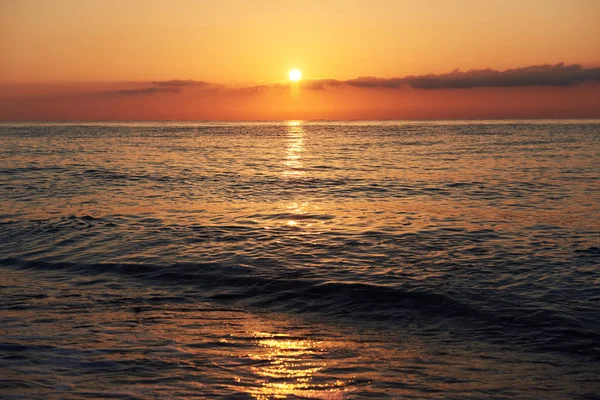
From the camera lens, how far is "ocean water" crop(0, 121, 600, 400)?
7.50 meters

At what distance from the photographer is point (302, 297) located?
11.8 meters

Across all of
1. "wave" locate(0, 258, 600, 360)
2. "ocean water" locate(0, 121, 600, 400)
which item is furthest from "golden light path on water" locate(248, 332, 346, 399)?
"wave" locate(0, 258, 600, 360)

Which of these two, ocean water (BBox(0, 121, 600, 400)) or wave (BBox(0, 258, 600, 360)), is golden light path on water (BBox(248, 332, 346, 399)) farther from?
wave (BBox(0, 258, 600, 360))

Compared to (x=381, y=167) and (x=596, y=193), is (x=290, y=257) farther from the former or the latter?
(x=381, y=167)

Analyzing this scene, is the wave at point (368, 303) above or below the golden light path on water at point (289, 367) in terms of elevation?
below

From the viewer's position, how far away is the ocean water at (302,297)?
7.50 meters

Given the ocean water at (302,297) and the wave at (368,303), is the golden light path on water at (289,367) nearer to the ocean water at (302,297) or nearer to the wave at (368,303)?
the ocean water at (302,297)

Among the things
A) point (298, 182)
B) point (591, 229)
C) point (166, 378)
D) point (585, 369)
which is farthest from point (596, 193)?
point (166, 378)

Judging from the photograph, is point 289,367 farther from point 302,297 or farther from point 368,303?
point 302,297

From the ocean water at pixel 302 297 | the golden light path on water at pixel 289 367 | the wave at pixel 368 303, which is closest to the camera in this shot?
the golden light path on water at pixel 289 367

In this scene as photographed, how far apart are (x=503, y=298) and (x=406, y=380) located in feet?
15.7

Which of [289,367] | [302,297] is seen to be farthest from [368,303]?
[289,367]

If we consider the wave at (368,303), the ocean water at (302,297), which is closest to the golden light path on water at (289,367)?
the ocean water at (302,297)

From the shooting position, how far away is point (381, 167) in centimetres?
4447
